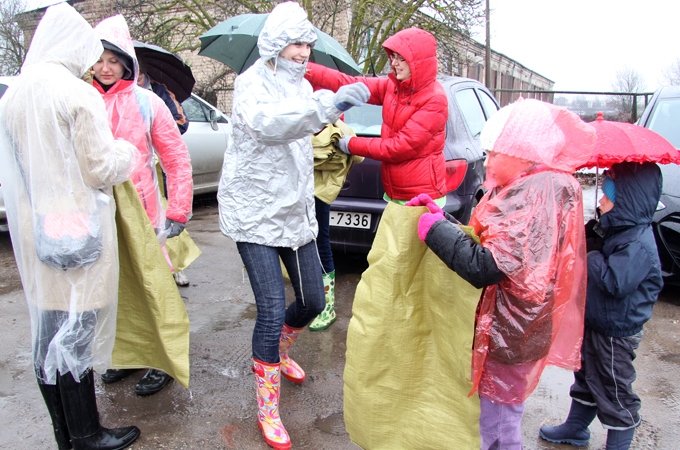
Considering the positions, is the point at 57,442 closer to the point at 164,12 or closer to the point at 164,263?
the point at 164,263

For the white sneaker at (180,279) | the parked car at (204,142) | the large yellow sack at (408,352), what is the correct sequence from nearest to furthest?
the large yellow sack at (408,352)
the white sneaker at (180,279)
the parked car at (204,142)

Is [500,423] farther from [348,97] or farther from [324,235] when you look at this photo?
[324,235]

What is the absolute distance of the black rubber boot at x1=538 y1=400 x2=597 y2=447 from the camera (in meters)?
2.57

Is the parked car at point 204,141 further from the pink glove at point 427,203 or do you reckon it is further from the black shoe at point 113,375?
the pink glove at point 427,203

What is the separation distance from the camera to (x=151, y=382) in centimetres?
298

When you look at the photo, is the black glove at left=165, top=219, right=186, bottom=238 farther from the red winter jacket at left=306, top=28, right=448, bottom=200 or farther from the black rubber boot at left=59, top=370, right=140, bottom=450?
the red winter jacket at left=306, top=28, right=448, bottom=200

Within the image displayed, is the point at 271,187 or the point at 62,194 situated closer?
the point at 62,194

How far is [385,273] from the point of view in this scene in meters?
2.08

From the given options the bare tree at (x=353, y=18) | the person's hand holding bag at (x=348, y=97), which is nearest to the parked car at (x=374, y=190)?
the person's hand holding bag at (x=348, y=97)

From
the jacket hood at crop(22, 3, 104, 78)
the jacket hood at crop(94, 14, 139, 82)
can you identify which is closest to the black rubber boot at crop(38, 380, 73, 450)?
the jacket hood at crop(22, 3, 104, 78)

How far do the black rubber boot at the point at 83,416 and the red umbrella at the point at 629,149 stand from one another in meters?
2.16

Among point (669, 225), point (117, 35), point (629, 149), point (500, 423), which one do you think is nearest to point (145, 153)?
point (117, 35)

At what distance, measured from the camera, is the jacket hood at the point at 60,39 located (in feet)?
6.88

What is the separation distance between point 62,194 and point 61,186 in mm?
30
